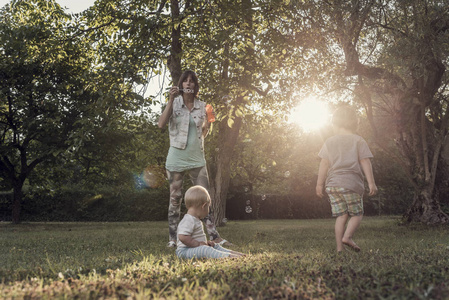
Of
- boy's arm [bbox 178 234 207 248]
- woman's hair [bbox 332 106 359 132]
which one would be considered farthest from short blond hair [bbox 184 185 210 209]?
woman's hair [bbox 332 106 359 132]

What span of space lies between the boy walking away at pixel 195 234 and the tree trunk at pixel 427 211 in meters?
9.52

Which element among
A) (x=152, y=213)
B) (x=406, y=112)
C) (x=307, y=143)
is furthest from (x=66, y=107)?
(x=307, y=143)

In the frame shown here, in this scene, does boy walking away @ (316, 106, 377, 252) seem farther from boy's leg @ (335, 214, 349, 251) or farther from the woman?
the woman

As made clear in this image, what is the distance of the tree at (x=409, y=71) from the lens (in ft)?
32.1

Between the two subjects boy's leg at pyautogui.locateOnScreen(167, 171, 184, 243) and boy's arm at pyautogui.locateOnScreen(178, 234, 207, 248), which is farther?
boy's leg at pyautogui.locateOnScreen(167, 171, 184, 243)

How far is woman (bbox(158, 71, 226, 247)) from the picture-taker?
5.80 metres

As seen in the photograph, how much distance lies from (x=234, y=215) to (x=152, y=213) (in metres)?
5.56

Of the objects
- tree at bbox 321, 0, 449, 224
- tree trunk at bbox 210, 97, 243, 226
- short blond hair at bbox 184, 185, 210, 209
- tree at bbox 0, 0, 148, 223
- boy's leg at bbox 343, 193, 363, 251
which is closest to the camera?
short blond hair at bbox 184, 185, 210, 209

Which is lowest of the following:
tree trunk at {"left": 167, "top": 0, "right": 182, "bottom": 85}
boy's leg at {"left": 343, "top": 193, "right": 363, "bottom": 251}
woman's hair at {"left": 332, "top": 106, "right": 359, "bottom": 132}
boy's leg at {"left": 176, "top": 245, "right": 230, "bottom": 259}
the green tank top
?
boy's leg at {"left": 176, "top": 245, "right": 230, "bottom": 259}

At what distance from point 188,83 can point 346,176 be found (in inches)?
105

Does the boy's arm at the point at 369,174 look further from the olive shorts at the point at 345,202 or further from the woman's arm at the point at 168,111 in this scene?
the woman's arm at the point at 168,111

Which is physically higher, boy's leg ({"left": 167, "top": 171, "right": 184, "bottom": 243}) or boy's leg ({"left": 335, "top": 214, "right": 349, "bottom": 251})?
boy's leg ({"left": 167, "top": 171, "right": 184, "bottom": 243})

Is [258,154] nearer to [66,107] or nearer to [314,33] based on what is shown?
[66,107]

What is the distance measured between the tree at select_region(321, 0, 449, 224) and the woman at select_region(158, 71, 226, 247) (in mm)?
5191
